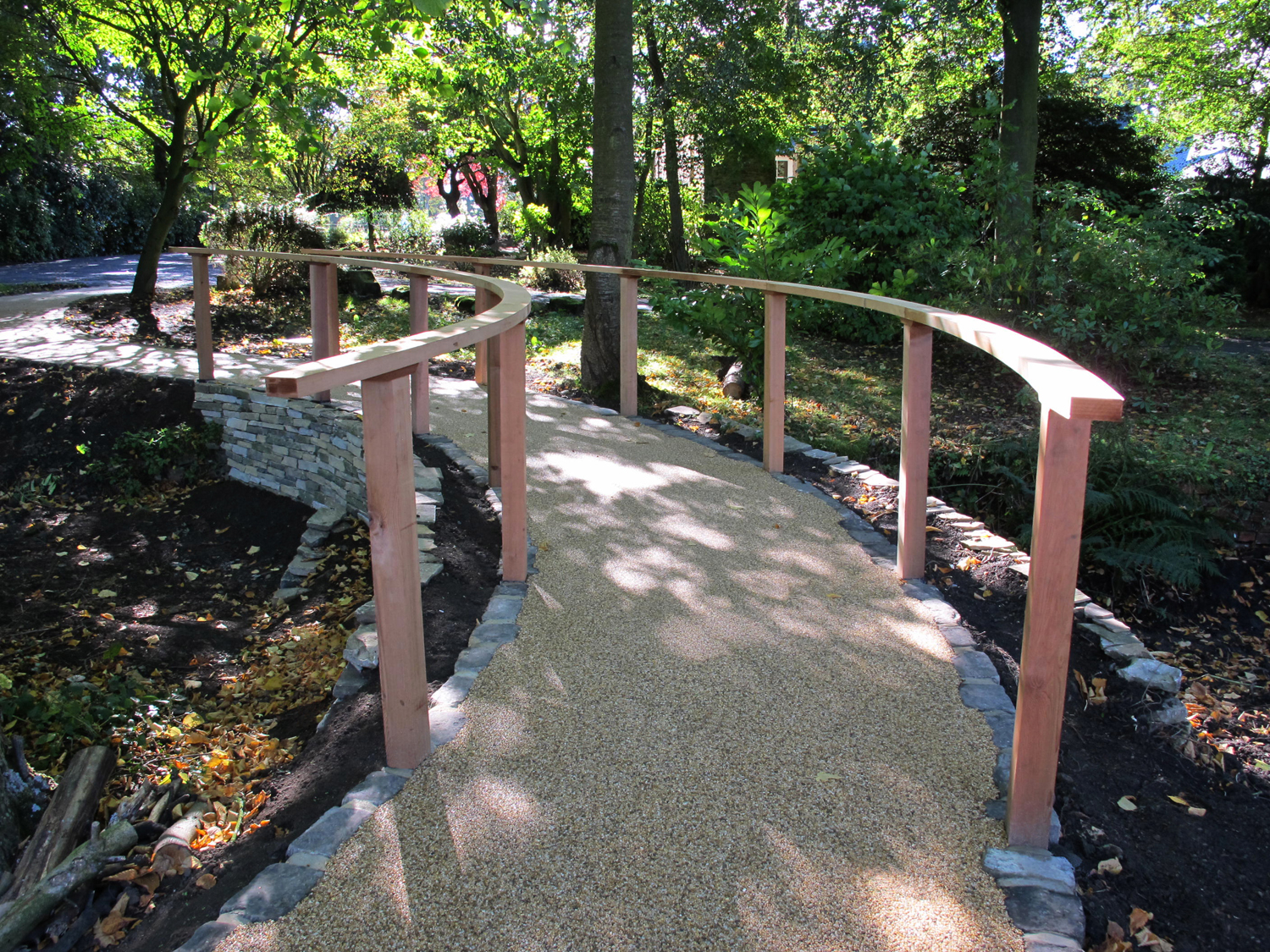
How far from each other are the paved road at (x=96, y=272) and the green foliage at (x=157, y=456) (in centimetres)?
819

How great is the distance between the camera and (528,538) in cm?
448

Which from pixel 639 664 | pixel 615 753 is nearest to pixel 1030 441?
pixel 639 664

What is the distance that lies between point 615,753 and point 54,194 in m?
25.3

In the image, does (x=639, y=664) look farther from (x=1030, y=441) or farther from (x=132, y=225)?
(x=132, y=225)

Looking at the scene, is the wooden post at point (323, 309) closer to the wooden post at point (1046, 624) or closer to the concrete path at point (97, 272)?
the wooden post at point (1046, 624)

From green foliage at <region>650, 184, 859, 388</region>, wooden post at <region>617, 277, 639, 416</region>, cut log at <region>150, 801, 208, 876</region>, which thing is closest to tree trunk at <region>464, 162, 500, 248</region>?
green foliage at <region>650, 184, 859, 388</region>

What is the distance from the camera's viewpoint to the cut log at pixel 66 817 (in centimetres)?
266

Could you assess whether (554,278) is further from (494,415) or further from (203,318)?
(494,415)

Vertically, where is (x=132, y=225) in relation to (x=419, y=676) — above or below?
above

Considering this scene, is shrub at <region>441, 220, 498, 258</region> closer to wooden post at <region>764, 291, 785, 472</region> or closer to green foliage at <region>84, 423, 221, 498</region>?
green foliage at <region>84, 423, 221, 498</region>

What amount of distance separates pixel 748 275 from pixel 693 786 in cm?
531

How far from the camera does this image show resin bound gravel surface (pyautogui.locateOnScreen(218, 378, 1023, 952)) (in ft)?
6.92

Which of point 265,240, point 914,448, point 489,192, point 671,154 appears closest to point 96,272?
point 265,240

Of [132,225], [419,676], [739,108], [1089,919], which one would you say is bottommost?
A: [1089,919]
